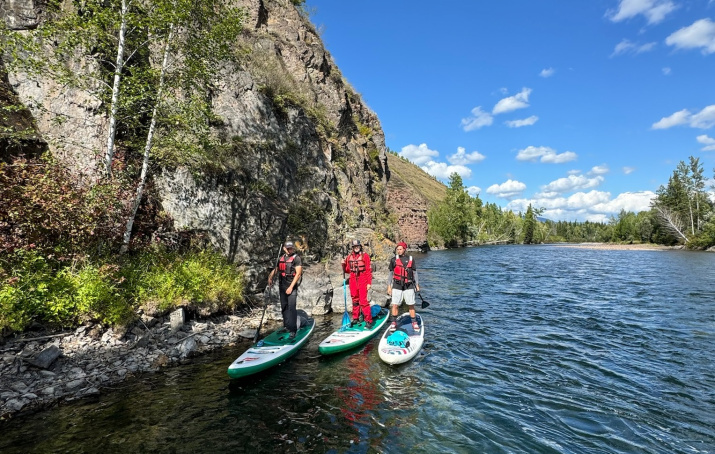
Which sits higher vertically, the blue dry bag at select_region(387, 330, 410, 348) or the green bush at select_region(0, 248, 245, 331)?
the green bush at select_region(0, 248, 245, 331)

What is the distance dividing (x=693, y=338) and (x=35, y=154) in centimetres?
2262

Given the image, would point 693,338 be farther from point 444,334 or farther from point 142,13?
point 142,13

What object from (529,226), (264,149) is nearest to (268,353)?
(264,149)

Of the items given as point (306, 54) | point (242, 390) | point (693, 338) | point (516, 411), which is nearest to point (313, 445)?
point (242, 390)

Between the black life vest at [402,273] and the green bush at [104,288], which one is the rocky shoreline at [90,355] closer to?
the green bush at [104,288]

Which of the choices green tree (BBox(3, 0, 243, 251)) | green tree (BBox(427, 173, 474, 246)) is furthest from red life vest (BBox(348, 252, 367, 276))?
green tree (BBox(427, 173, 474, 246))

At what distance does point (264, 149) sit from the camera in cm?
1794

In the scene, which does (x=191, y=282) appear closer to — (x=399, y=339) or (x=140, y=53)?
(x=399, y=339)

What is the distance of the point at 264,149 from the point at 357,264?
945cm

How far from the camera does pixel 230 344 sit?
10625 millimetres

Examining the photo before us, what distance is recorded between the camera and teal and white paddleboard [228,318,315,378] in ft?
26.9

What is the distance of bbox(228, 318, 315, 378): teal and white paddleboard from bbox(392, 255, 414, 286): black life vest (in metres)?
3.41

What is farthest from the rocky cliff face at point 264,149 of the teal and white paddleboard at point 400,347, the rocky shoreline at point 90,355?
the teal and white paddleboard at point 400,347

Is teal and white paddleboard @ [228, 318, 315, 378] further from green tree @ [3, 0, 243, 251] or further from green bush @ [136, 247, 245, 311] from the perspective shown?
green tree @ [3, 0, 243, 251]
